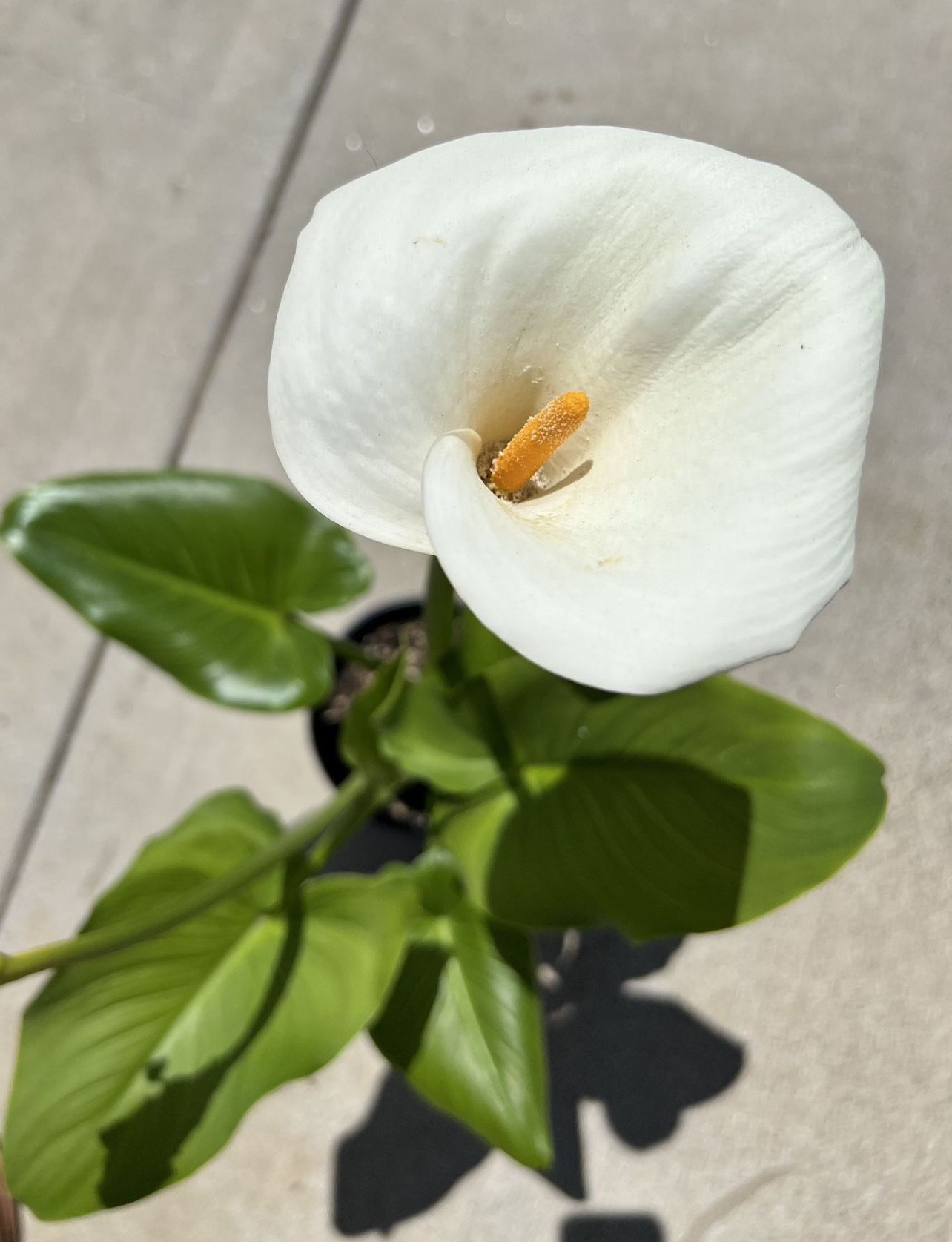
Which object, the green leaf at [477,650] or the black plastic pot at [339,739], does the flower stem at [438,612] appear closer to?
the green leaf at [477,650]

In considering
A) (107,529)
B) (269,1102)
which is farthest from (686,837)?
(269,1102)

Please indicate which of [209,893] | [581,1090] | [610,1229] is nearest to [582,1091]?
[581,1090]

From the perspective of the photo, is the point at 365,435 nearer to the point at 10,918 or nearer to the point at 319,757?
the point at 319,757

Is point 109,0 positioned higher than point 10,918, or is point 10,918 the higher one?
point 109,0

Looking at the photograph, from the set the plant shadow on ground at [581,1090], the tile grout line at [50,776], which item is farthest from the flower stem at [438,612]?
the tile grout line at [50,776]

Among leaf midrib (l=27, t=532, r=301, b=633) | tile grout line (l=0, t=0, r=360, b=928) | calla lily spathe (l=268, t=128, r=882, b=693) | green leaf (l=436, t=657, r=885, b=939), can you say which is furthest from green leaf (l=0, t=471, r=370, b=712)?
tile grout line (l=0, t=0, r=360, b=928)
